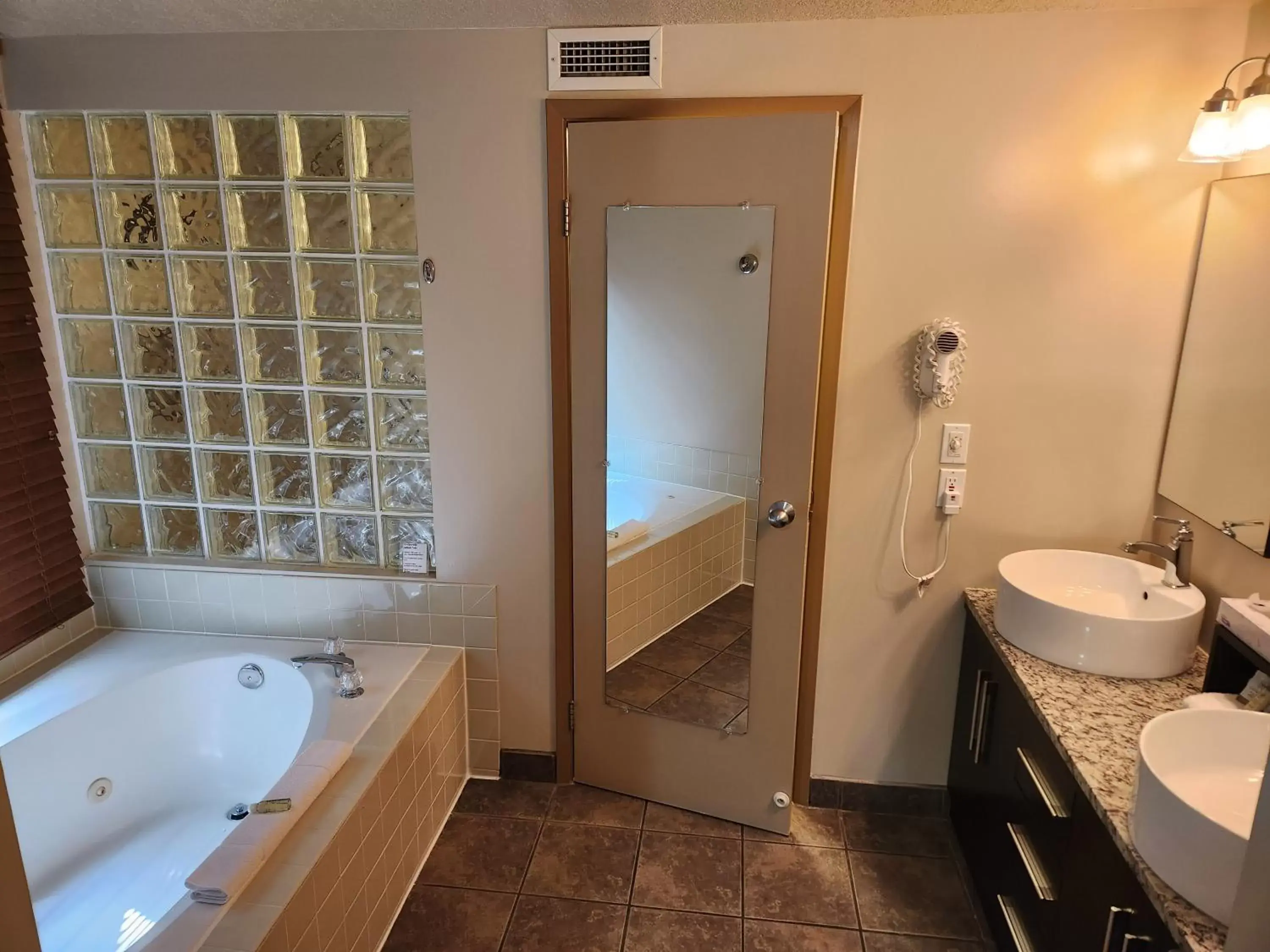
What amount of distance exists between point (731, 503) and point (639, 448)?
296 millimetres

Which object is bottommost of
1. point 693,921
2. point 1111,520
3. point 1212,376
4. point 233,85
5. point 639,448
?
point 693,921

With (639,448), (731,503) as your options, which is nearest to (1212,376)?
(731,503)

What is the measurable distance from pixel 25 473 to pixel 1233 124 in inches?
119

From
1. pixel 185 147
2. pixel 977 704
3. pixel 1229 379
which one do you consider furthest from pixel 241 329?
pixel 1229 379

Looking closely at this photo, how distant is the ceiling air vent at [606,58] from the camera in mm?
2047

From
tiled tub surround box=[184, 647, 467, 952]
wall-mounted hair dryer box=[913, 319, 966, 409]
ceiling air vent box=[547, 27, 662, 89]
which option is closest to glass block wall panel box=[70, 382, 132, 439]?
tiled tub surround box=[184, 647, 467, 952]

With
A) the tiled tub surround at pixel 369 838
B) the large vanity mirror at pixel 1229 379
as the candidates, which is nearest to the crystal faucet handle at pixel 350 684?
the tiled tub surround at pixel 369 838

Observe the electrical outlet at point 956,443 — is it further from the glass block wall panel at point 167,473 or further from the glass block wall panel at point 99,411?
the glass block wall panel at point 99,411

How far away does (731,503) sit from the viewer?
7.49ft

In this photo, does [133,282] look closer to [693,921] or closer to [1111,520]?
[693,921]

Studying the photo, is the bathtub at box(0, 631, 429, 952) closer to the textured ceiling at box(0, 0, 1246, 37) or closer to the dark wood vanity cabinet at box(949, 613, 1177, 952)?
the dark wood vanity cabinet at box(949, 613, 1177, 952)

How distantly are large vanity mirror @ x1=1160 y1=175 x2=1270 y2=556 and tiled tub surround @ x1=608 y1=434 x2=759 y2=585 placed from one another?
1.01 metres

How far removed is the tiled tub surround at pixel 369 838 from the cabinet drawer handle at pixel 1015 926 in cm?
142

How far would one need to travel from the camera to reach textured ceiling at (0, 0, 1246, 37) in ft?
6.23
